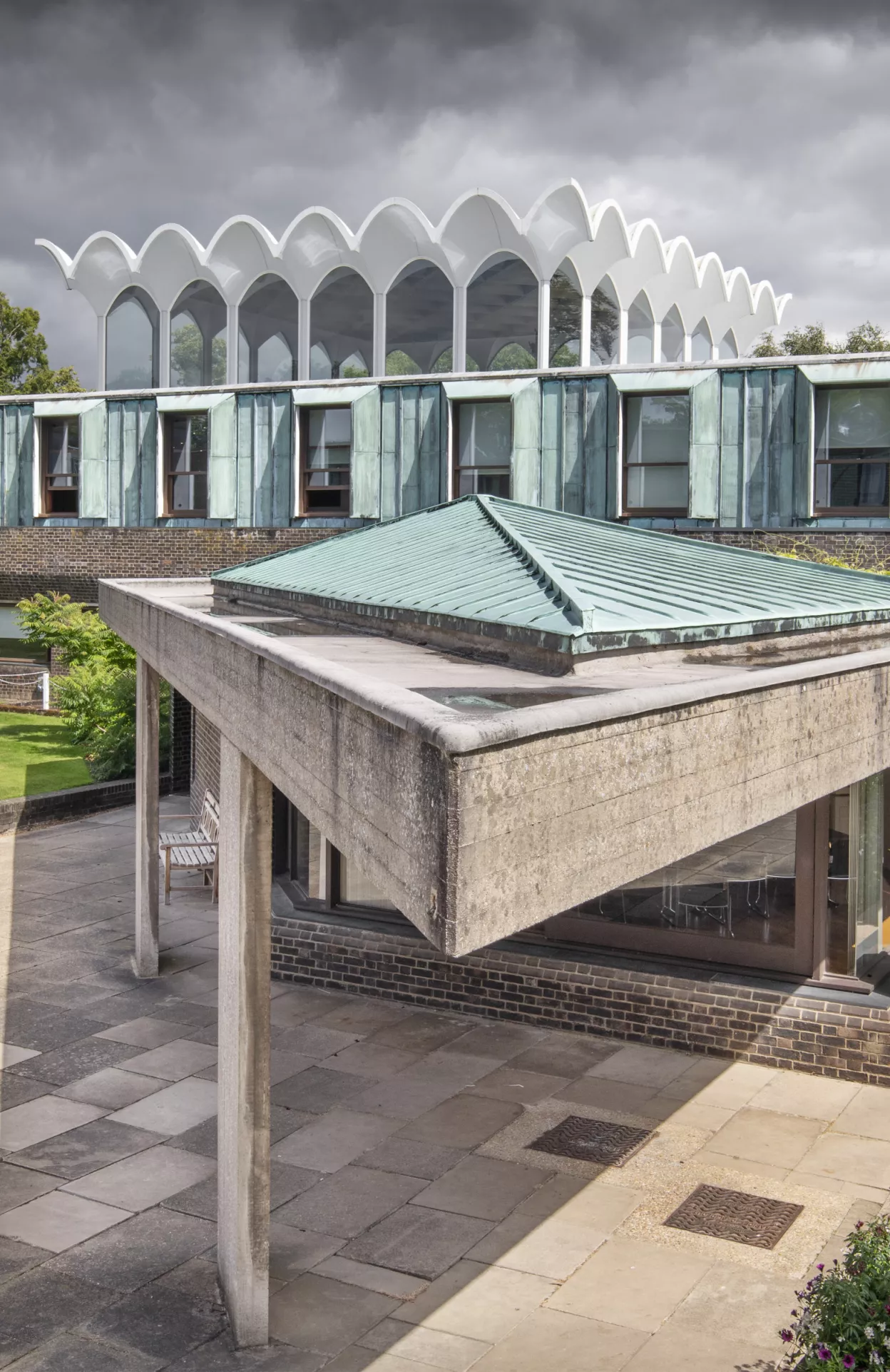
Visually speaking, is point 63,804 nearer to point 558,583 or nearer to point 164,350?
point 558,583

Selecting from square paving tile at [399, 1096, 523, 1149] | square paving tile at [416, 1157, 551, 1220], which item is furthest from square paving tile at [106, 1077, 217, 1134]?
square paving tile at [416, 1157, 551, 1220]

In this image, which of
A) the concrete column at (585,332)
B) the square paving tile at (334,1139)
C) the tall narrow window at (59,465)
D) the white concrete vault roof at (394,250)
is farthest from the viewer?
the concrete column at (585,332)

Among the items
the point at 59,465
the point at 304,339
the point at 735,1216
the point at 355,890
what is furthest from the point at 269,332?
the point at 735,1216

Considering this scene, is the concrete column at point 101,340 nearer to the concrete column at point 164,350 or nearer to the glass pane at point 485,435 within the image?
the concrete column at point 164,350

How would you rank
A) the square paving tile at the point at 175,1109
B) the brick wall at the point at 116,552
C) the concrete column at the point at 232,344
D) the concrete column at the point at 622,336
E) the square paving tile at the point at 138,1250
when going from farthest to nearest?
the concrete column at the point at 622,336, the concrete column at the point at 232,344, the brick wall at the point at 116,552, the square paving tile at the point at 175,1109, the square paving tile at the point at 138,1250

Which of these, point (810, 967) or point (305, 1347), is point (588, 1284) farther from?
point (810, 967)

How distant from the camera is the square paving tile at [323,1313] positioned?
6.10m

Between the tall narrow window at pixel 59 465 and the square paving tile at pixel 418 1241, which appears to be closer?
the square paving tile at pixel 418 1241

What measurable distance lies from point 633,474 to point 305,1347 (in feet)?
50.7

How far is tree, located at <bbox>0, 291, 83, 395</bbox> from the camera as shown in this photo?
50.4 metres

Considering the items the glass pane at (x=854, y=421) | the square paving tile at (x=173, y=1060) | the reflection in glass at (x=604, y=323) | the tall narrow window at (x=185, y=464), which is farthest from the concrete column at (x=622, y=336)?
the square paving tile at (x=173, y=1060)

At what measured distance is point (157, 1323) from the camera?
6203 mm

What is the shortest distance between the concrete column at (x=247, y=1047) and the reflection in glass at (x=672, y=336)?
4002cm

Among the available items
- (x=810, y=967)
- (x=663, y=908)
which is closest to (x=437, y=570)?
(x=663, y=908)
